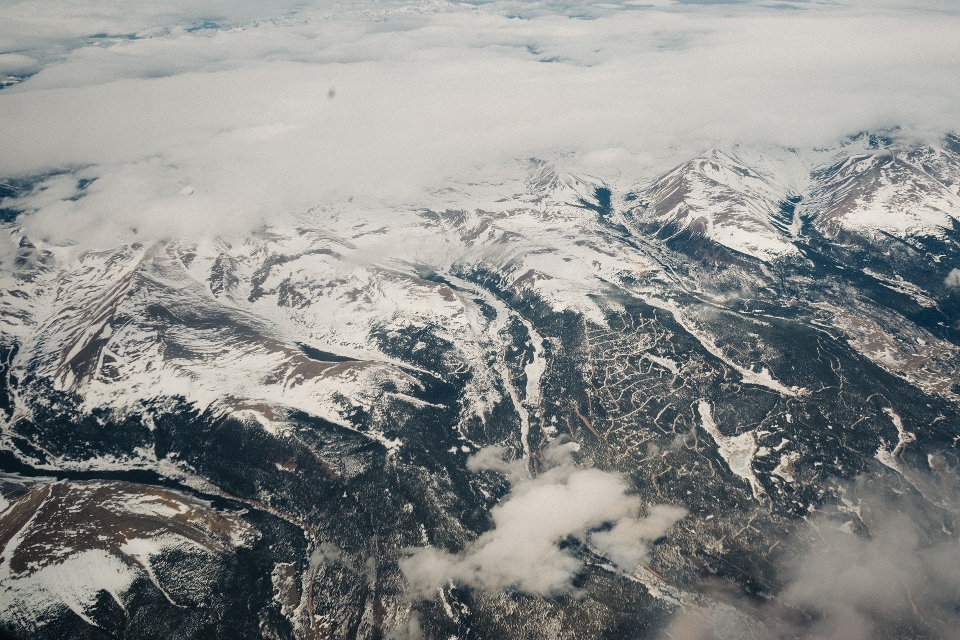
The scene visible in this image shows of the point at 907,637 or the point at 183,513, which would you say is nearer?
the point at 907,637

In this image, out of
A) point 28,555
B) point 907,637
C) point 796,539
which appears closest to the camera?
point 907,637

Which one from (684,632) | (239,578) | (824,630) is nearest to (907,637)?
(824,630)

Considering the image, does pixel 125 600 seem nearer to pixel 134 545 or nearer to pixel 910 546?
pixel 134 545

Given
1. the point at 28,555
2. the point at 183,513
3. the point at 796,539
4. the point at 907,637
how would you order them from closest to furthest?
the point at 907,637 < the point at 28,555 < the point at 796,539 < the point at 183,513

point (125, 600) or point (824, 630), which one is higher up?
point (125, 600)

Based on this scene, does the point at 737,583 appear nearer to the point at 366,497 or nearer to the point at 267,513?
the point at 366,497

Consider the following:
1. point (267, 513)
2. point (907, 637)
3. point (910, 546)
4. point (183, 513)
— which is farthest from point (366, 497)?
point (910, 546)

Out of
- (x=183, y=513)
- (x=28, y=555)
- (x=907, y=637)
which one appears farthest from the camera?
(x=183, y=513)

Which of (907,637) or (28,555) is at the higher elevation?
(28,555)

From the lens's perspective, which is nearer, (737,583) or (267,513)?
(737,583)
